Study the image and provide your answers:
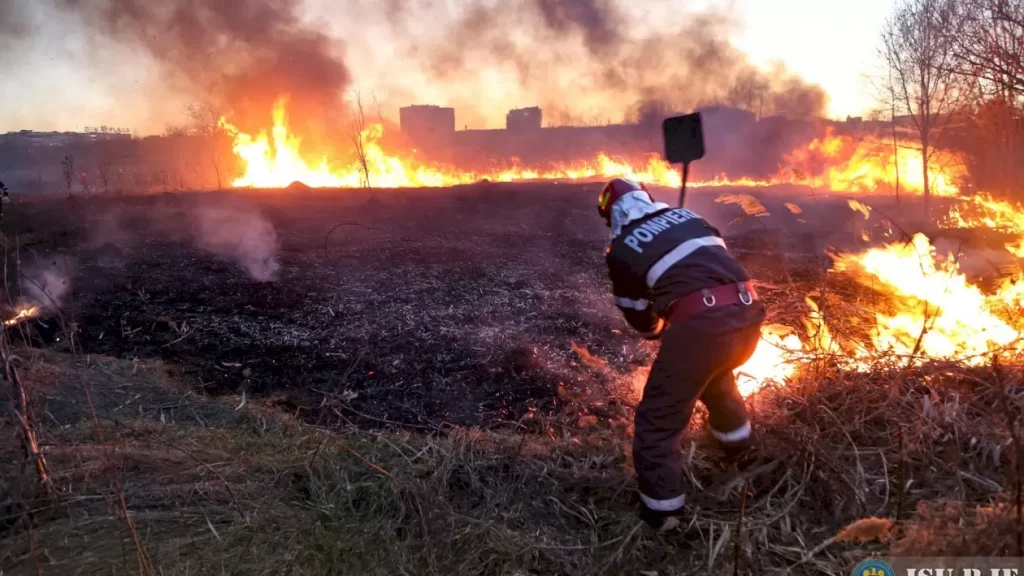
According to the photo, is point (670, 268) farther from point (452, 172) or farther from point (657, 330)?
point (452, 172)

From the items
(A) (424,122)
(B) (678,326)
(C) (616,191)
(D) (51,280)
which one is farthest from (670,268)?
(A) (424,122)

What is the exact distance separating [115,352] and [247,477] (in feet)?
15.9

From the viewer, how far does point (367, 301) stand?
8.54m

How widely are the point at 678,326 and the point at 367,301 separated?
21.5 feet

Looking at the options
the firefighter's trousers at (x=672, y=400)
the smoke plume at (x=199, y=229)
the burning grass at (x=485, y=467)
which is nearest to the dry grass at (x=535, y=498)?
the burning grass at (x=485, y=467)

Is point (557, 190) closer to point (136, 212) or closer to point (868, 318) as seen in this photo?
A: point (136, 212)

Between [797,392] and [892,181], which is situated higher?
[892,181]

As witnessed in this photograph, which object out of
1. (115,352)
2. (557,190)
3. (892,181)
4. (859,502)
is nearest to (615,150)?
(892,181)

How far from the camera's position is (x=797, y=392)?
3.56m

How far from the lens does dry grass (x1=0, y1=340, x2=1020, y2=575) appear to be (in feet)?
8.03

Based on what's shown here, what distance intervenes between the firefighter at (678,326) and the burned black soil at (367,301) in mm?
1674

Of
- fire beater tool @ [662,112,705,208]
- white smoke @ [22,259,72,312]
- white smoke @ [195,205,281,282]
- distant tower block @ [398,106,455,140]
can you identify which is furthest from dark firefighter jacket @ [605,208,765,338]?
distant tower block @ [398,106,455,140]

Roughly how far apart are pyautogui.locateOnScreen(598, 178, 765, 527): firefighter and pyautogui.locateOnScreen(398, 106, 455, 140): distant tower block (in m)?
37.7

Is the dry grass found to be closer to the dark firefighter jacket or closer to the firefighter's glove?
the firefighter's glove
